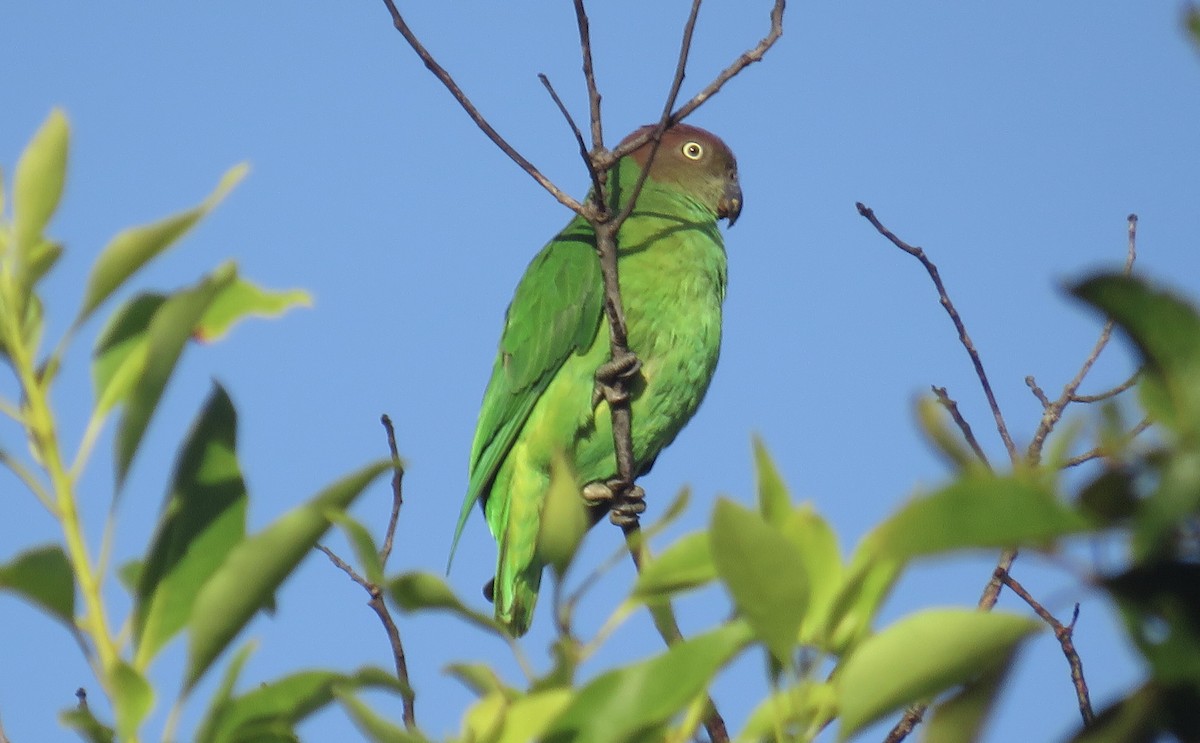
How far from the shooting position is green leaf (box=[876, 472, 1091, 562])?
0.66m

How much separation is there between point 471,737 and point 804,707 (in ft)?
0.88

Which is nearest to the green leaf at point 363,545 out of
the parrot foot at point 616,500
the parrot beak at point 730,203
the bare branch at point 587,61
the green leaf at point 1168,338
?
the green leaf at point 1168,338

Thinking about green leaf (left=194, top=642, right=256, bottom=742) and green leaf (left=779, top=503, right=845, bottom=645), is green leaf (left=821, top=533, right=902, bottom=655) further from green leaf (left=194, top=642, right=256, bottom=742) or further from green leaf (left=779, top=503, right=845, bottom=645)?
green leaf (left=194, top=642, right=256, bottom=742)

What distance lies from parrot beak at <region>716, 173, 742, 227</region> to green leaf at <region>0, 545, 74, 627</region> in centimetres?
514

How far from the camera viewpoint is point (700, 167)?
589 centimetres

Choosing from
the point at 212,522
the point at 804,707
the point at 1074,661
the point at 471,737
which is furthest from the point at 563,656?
the point at 1074,661

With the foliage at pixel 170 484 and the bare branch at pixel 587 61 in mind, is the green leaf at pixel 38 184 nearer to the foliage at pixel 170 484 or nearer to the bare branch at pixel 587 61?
the foliage at pixel 170 484

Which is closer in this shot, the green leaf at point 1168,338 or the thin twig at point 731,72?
the green leaf at point 1168,338

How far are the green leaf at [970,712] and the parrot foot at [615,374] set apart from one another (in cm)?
343

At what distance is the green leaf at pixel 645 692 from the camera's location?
908 mm

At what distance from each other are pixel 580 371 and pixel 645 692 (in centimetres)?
378

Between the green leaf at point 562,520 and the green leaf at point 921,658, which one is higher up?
the green leaf at point 562,520

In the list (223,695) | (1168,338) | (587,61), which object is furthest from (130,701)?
(587,61)

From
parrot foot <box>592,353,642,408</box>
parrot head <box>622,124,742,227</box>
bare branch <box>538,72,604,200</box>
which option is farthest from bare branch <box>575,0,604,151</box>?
parrot head <box>622,124,742,227</box>
